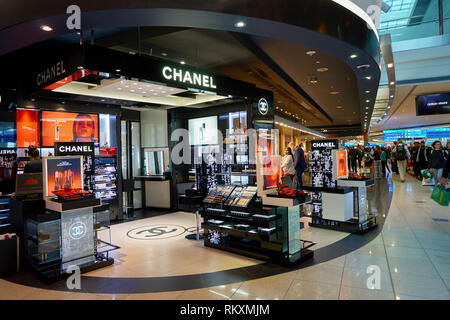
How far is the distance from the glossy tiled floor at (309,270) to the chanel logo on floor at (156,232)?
0.22m

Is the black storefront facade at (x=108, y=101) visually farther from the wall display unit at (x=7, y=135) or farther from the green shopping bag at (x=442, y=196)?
the green shopping bag at (x=442, y=196)

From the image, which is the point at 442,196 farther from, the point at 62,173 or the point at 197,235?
→ the point at 62,173

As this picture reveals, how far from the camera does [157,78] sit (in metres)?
4.14

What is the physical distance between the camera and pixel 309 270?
12.1ft

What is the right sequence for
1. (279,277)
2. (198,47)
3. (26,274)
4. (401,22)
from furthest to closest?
(401,22), (198,47), (26,274), (279,277)

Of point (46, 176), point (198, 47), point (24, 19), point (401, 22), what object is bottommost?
point (46, 176)

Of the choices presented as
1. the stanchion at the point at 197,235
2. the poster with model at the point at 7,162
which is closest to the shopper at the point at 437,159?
the stanchion at the point at 197,235

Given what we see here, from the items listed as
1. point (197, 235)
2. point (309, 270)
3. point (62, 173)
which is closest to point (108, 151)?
point (62, 173)

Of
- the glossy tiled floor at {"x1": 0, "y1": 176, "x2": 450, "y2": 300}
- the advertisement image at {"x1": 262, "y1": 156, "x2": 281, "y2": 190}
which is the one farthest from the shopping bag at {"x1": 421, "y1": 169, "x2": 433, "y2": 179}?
the advertisement image at {"x1": 262, "y1": 156, "x2": 281, "y2": 190}

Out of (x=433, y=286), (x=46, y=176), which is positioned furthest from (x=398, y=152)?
(x=46, y=176)

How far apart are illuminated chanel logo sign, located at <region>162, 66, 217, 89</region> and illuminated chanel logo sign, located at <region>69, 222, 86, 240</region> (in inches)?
93.2

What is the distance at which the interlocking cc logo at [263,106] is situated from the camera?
21.9ft

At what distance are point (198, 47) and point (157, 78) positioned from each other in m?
1.41

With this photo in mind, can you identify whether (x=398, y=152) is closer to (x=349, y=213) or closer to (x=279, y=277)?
(x=349, y=213)
